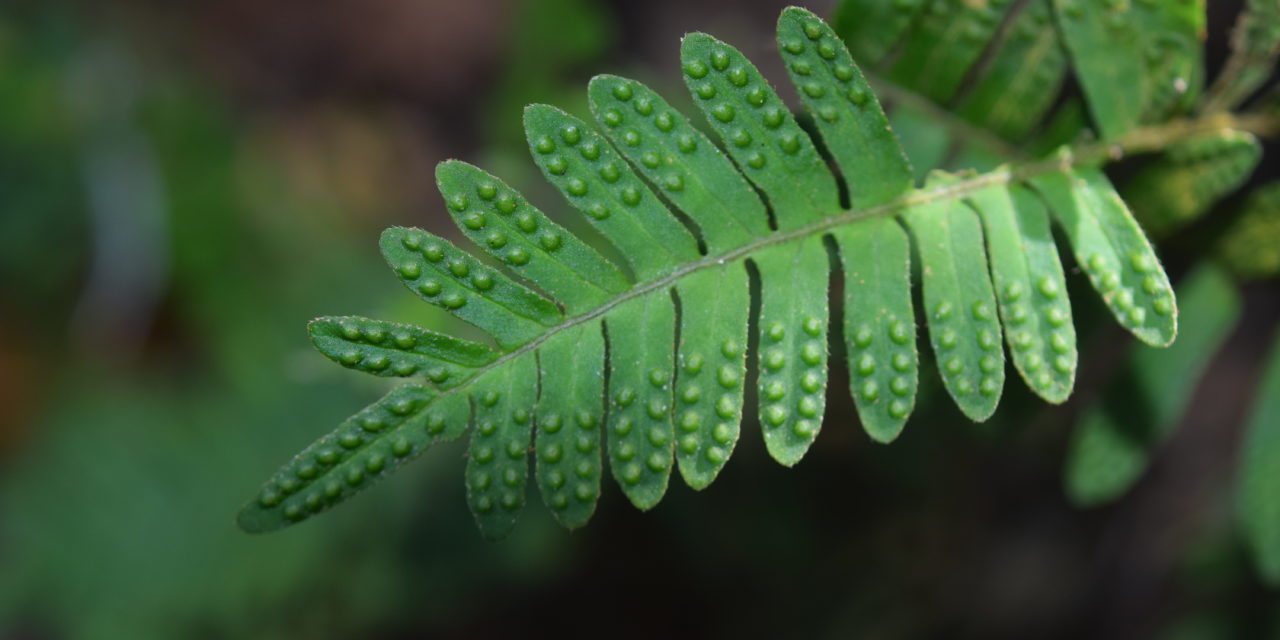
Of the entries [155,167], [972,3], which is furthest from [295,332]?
[972,3]

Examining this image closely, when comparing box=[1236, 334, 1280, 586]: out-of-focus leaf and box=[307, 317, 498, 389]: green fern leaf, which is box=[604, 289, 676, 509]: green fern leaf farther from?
box=[1236, 334, 1280, 586]: out-of-focus leaf

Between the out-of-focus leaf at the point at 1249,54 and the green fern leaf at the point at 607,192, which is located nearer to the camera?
the green fern leaf at the point at 607,192

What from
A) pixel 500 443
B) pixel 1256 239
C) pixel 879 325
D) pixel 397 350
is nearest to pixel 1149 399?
pixel 1256 239

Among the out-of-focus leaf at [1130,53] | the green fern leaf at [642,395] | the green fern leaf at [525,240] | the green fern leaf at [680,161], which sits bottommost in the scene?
the green fern leaf at [642,395]

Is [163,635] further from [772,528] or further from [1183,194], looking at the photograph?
[1183,194]

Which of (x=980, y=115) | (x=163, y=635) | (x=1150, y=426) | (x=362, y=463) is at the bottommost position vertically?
(x=163, y=635)

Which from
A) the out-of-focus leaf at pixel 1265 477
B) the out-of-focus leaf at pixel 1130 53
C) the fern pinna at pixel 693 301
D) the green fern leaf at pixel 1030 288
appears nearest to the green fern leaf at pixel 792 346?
the fern pinna at pixel 693 301

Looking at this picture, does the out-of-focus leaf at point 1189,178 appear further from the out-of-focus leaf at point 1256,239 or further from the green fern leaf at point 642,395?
the green fern leaf at point 642,395
